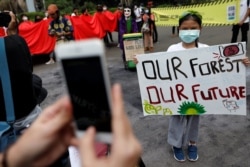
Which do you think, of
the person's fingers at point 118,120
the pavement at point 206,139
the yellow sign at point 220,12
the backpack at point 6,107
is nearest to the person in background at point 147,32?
the yellow sign at point 220,12

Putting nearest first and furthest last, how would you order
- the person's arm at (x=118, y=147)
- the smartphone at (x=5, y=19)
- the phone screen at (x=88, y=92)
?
1. the person's arm at (x=118, y=147)
2. the phone screen at (x=88, y=92)
3. the smartphone at (x=5, y=19)

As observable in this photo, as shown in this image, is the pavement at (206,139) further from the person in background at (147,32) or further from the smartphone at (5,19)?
the person in background at (147,32)

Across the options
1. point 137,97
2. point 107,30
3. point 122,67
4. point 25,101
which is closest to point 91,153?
point 25,101

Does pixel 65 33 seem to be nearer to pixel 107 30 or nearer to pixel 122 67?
pixel 122 67

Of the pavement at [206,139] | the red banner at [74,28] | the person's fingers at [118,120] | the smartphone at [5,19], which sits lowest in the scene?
the pavement at [206,139]

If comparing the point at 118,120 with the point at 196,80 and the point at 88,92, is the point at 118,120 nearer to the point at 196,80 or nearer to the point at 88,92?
the point at 88,92

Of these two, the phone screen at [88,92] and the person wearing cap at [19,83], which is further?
the person wearing cap at [19,83]

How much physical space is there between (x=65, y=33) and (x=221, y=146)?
16.8 feet

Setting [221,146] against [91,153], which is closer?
[91,153]

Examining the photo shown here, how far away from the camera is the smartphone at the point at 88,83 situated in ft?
2.35

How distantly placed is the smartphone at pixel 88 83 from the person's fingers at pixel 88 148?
0.11ft

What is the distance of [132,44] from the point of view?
21.3ft

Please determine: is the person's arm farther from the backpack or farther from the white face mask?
the white face mask

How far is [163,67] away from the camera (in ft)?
9.15
